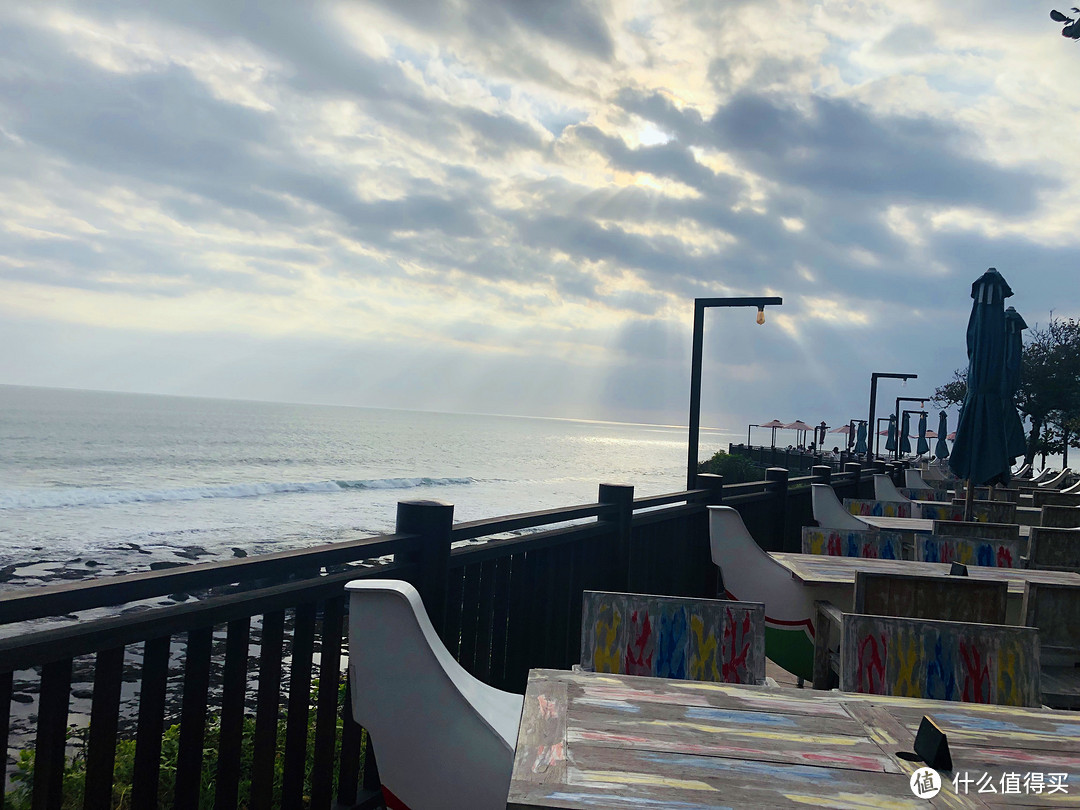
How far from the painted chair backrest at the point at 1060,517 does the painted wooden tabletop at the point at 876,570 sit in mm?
3359

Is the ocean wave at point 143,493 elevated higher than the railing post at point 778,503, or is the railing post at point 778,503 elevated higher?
the railing post at point 778,503

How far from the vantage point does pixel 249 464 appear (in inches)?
2453

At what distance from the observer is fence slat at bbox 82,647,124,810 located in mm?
1672

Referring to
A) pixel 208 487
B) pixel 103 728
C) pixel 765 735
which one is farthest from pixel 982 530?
pixel 208 487

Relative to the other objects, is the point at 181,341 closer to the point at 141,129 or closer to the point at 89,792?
the point at 141,129

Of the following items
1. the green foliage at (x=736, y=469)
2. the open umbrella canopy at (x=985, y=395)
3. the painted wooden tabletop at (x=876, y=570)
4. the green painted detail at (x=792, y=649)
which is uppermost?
the open umbrella canopy at (x=985, y=395)

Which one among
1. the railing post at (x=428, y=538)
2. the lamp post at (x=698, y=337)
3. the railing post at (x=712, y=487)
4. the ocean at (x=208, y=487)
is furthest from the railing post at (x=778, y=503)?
the ocean at (x=208, y=487)

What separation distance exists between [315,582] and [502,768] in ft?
2.93

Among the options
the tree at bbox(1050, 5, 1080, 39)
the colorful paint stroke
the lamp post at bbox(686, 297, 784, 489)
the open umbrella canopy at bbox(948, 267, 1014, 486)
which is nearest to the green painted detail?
the open umbrella canopy at bbox(948, 267, 1014, 486)

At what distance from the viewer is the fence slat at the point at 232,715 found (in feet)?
6.93

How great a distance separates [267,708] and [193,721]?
271 millimetres

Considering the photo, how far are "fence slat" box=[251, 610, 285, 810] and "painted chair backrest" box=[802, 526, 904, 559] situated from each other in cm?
Result: 440

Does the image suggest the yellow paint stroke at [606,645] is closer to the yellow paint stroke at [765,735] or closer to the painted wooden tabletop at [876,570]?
the yellow paint stroke at [765,735]

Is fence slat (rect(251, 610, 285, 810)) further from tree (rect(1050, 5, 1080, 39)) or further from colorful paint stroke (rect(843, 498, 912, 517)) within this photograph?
tree (rect(1050, 5, 1080, 39))
